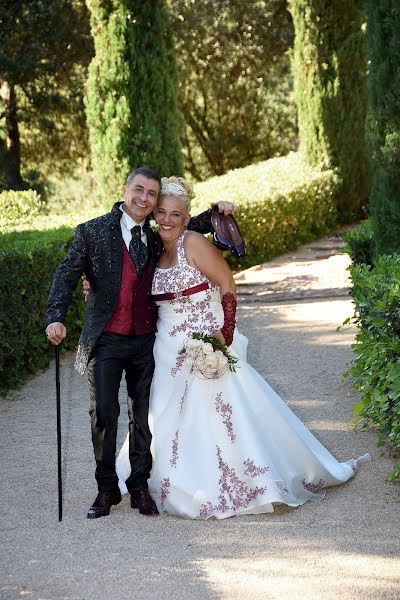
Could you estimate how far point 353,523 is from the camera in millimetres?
4738

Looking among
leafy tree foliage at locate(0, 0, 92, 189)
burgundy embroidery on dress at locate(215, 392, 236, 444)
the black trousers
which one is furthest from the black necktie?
leafy tree foliage at locate(0, 0, 92, 189)

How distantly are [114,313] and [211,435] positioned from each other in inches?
31.8

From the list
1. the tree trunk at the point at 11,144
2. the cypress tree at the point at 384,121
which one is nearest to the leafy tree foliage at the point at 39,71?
the tree trunk at the point at 11,144

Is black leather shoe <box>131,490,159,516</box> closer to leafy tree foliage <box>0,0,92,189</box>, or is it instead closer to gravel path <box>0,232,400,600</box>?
gravel path <box>0,232,400,600</box>

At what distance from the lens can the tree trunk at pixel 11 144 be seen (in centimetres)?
2223

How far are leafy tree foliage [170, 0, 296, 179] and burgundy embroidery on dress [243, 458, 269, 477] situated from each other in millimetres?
19635

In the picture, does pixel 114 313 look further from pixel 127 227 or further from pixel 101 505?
pixel 101 505

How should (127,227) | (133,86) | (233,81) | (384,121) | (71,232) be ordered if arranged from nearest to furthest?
(127,227)
(384,121)
(71,232)
(133,86)
(233,81)

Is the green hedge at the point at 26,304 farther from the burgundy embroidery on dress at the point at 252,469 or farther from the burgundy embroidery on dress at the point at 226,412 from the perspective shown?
the burgundy embroidery on dress at the point at 252,469

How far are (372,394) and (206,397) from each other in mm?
1166

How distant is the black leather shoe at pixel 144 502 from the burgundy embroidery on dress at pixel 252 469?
503mm

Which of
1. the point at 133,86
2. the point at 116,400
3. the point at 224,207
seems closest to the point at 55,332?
the point at 116,400

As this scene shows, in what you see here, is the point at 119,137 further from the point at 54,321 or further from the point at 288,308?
the point at 54,321

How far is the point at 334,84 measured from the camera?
1709 centimetres
